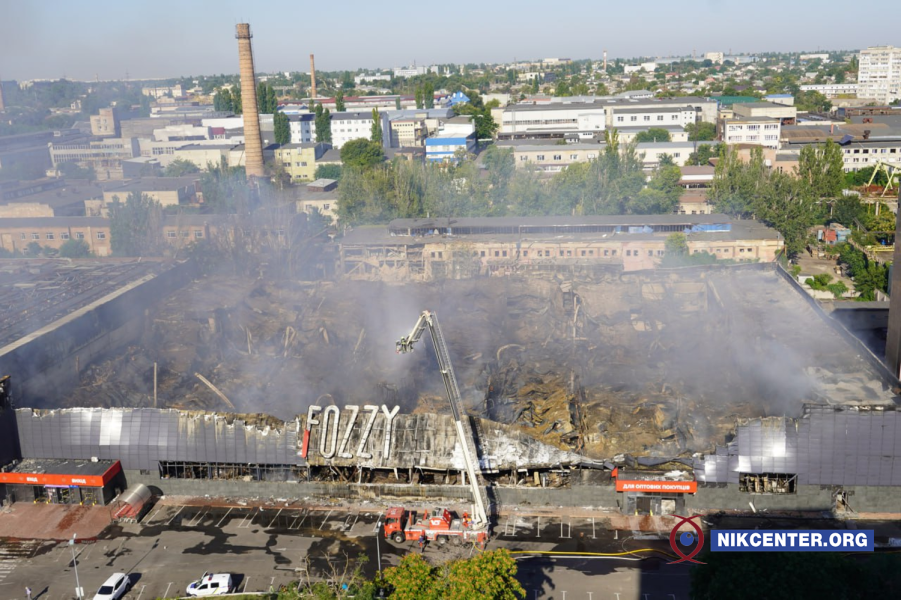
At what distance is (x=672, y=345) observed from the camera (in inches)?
1150

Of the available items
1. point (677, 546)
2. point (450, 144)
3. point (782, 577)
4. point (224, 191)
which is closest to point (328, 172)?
point (450, 144)

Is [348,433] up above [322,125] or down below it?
below

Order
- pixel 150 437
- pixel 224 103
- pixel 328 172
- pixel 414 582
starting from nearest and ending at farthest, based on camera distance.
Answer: pixel 414 582, pixel 150 437, pixel 328 172, pixel 224 103

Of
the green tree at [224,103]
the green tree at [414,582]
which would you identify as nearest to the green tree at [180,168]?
the green tree at [224,103]

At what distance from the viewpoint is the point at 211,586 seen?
58.2 feet

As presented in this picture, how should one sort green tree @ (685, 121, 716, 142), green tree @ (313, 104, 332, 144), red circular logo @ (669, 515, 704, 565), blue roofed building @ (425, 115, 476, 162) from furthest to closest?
green tree @ (313, 104, 332, 144) < green tree @ (685, 121, 716, 142) < blue roofed building @ (425, 115, 476, 162) < red circular logo @ (669, 515, 704, 565)

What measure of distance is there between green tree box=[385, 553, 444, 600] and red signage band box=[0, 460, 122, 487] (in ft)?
32.7

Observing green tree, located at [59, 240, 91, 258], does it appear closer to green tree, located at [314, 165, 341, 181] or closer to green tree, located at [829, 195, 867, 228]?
green tree, located at [314, 165, 341, 181]

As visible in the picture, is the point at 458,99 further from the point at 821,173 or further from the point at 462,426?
the point at 462,426

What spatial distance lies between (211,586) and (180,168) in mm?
55999

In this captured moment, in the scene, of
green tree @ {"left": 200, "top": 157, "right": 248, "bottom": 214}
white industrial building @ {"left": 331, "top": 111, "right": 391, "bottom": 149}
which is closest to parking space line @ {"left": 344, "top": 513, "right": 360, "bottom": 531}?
green tree @ {"left": 200, "top": 157, "right": 248, "bottom": 214}

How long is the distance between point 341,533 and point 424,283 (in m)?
18.4

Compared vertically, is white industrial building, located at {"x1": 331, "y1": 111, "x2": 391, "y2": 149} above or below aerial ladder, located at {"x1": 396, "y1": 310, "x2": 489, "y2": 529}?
above

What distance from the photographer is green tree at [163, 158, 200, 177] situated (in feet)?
221
